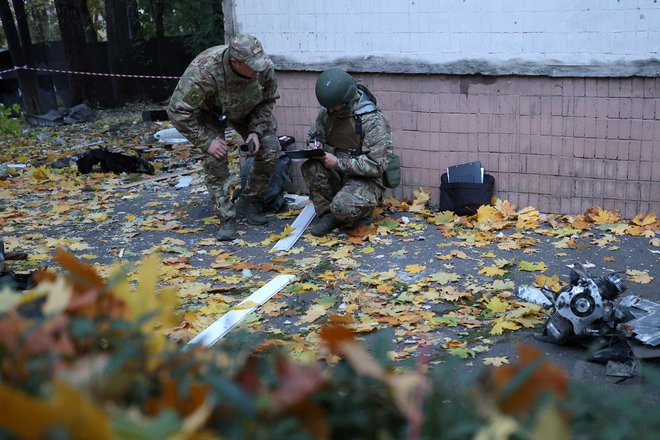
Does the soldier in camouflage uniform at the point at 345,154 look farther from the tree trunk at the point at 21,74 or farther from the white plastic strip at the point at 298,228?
the tree trunk at the point at 21,74

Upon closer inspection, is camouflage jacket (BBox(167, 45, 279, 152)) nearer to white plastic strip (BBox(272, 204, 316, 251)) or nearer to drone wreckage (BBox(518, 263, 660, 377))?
white plastic strip (BBox(272, 204, 316, 251))

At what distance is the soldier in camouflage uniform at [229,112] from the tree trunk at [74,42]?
11.4 meters

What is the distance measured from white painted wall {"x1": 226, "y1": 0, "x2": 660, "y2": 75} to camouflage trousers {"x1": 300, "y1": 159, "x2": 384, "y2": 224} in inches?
54.4

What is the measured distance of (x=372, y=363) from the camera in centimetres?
144

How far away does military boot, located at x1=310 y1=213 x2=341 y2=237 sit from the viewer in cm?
695

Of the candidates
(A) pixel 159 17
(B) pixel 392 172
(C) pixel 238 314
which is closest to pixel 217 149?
(B) pixel 392 172

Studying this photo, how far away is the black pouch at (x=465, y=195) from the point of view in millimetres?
7238

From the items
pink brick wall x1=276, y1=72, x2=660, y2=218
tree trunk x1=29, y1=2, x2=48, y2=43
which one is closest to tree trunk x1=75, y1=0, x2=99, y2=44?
tree trunk x1=29, y1=2, x2=48, y2=43

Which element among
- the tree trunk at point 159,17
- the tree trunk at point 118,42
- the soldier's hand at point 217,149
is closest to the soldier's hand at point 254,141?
the soldier's hand at point 217,149

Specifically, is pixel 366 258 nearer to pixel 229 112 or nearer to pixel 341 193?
pixel 341 193

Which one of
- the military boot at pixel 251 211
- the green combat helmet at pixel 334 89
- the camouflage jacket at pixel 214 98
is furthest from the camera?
the military boot at pixel 251 211

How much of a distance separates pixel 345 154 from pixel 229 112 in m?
1.15

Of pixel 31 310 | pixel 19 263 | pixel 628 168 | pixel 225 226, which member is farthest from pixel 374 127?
pixel 31 310

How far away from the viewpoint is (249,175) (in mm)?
7539
